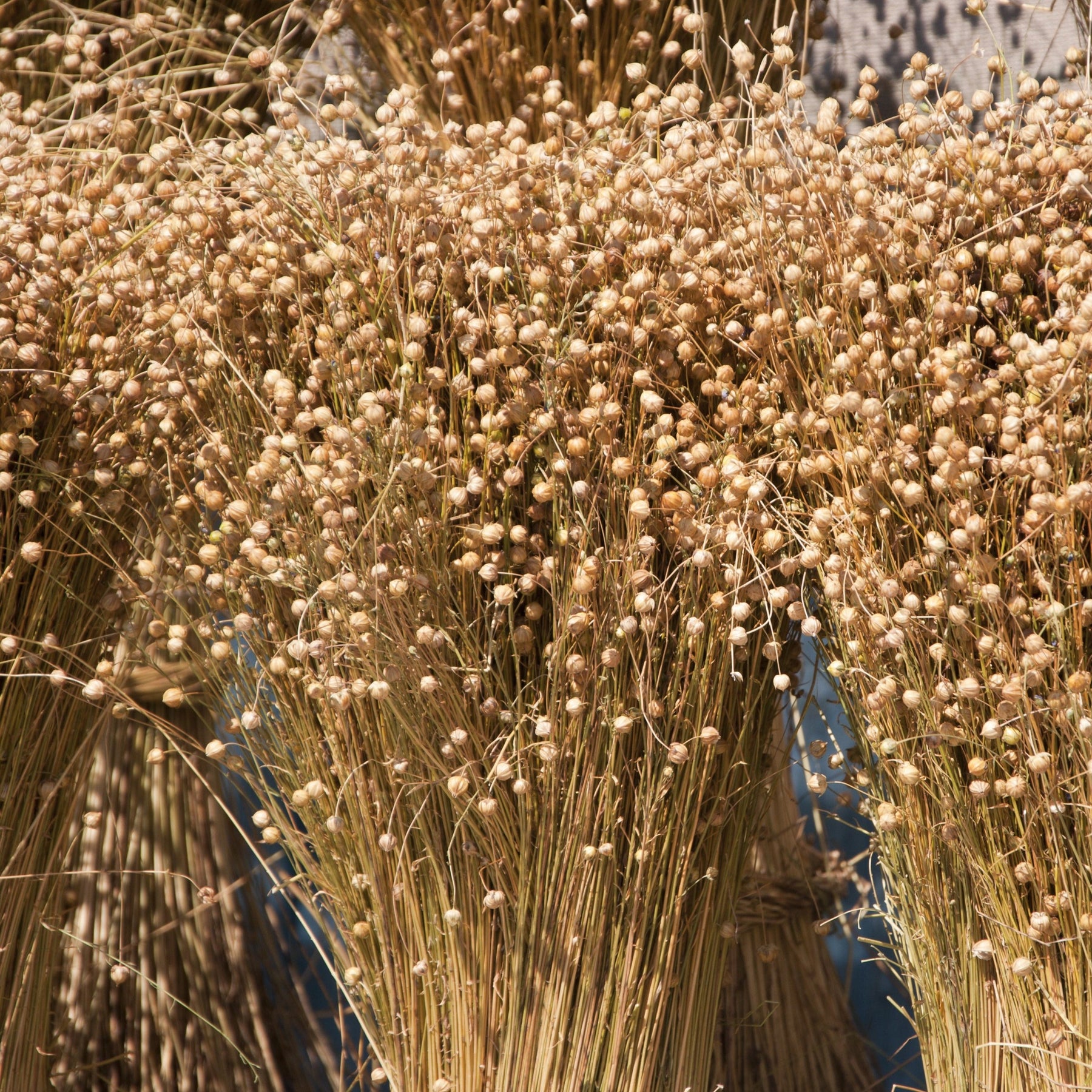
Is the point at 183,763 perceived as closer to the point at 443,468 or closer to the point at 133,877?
the point at 133,877

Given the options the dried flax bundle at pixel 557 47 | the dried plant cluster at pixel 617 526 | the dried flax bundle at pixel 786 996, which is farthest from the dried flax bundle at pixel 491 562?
the dried flax bundle at pixel 786 996

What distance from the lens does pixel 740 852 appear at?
2.70 feet

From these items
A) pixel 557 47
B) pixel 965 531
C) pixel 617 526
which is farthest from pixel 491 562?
pixel 557 47

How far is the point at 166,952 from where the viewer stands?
1.24 m

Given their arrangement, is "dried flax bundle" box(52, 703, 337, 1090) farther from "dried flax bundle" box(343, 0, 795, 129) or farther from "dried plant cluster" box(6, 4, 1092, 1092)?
"dried flax bundle" box(343, 0, 795, 129)

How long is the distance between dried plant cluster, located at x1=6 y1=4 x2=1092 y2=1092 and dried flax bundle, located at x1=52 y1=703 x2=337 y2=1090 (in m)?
0.49

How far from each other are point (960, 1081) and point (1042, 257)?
55cm

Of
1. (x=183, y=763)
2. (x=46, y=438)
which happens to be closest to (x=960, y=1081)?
(x=46, y=438)

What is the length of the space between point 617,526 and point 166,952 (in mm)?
836

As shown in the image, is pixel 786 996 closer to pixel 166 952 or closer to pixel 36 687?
pixel 166 952

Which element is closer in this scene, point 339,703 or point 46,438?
point 339,703

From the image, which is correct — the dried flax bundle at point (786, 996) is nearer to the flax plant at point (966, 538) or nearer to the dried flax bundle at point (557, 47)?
the flax plant at point (966, 538)

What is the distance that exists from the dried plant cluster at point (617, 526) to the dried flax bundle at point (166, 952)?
1.61 ft

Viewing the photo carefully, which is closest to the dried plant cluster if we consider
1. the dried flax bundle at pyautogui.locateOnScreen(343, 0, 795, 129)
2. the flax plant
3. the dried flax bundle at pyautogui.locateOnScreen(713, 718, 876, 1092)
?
the flax plant
